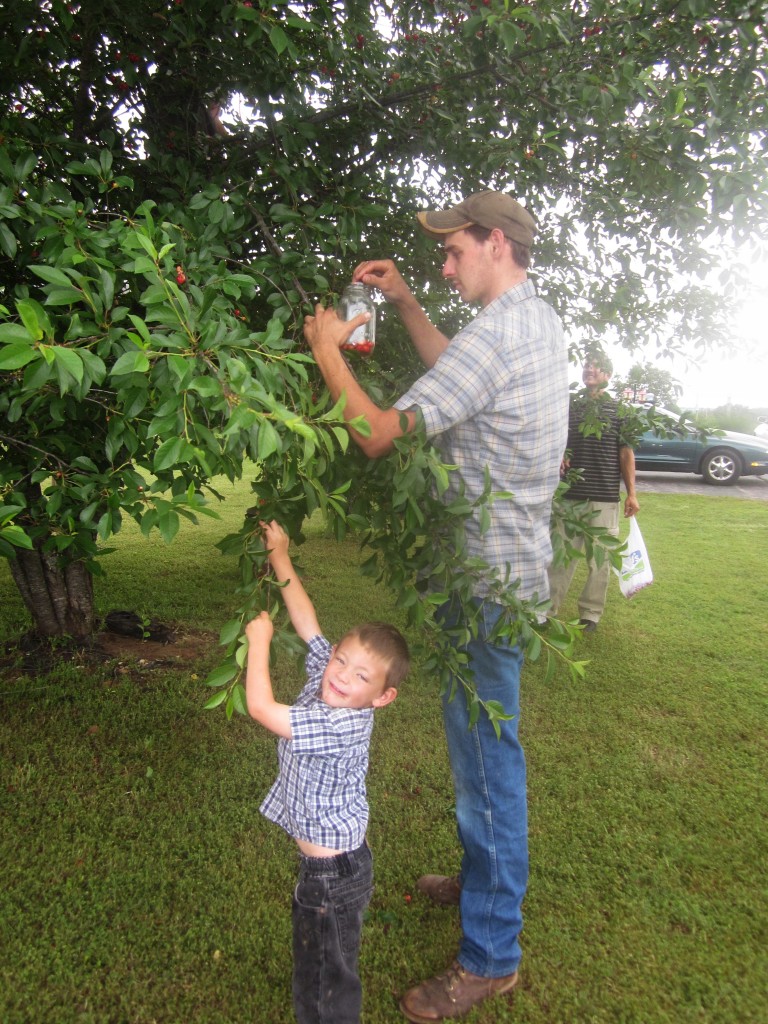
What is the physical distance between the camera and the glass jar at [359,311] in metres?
2.23

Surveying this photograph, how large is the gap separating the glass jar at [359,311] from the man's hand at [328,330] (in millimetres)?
99

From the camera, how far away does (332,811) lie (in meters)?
2.09

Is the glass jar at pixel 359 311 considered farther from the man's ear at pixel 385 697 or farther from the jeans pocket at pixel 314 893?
the jeans pocket at pixel 314 893

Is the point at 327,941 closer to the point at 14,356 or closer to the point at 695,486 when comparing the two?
the point at 14,356

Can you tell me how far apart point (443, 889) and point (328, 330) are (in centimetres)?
221

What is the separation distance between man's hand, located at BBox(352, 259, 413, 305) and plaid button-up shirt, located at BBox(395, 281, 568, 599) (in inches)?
17.1

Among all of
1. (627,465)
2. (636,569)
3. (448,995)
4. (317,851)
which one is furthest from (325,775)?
(627,465)

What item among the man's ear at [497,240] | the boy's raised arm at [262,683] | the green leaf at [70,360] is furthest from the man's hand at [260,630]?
the man's ear at [497,240]

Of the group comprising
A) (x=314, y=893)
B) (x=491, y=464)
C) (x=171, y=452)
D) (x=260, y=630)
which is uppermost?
(x=171, y=452)

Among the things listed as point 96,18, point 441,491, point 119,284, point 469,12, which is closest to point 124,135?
point 96,18

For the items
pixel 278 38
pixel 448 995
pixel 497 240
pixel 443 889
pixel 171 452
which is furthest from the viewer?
pixel 443 889

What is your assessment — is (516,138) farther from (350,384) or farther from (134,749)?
(134,749)

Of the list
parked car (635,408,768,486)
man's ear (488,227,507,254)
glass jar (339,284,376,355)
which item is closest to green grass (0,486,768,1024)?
glass jar (339,284,376,355)

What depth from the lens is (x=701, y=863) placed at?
3279 mm
